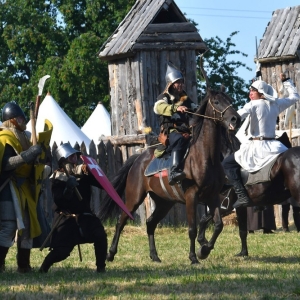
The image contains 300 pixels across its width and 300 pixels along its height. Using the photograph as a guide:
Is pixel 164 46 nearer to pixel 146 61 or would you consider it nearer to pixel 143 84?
pixel 146 61

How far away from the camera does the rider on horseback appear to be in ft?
42.2

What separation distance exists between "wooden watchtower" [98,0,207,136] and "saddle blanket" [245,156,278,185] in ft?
18.3

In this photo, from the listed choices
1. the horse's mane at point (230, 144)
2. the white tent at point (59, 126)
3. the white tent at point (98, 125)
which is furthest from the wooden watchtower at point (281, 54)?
the white tent at point (98, 125)

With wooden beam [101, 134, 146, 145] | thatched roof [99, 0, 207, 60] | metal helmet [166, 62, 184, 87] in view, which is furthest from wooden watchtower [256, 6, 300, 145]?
metal helmet [166, 62, 184, 87]

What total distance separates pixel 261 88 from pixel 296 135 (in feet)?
25.1

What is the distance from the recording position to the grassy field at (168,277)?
8844 millimetres

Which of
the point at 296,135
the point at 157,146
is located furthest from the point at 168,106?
the point at 296,135

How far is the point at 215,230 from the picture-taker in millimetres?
12016

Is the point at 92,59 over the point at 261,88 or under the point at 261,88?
over

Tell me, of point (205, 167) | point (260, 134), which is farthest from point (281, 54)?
point (205, 167)

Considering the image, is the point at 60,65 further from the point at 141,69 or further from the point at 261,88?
the point at 261,88

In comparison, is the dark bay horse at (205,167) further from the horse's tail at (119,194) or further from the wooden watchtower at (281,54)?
the wooden watchtower at (281,54)

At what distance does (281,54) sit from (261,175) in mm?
10439

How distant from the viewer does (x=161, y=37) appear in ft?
61.5
